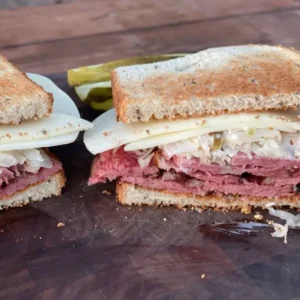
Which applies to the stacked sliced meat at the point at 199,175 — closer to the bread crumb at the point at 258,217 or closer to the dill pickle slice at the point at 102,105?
the bread crumb at the point at 258,217

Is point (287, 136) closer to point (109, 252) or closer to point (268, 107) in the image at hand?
point (268, 107)

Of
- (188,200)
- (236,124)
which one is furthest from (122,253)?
(236,124)

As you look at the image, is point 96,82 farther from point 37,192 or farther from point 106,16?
point 106,16

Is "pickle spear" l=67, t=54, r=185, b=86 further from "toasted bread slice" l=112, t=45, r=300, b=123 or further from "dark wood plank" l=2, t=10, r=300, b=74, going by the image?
"toasted bread slice" l=112, t=45, r=300, b=123

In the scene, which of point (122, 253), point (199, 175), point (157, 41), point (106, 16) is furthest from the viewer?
point (106, 16)

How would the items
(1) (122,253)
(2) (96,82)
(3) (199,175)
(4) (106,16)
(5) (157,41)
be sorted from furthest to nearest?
(4) (106,16), (5) (157,41), (2) (96,82), (3) (199,175), (1) (122,253)

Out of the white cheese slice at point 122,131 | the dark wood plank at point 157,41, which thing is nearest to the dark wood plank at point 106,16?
the dark wood plank at point 157,41

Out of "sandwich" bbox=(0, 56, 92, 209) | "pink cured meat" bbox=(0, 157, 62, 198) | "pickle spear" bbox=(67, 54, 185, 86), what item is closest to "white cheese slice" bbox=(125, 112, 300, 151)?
"sandwich" bbox=(0, 56, 92, 209)
